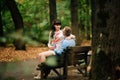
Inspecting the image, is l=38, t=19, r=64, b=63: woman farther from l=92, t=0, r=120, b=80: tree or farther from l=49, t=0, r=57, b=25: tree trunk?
l=49, t=0, r=57, b=25: tree trunk

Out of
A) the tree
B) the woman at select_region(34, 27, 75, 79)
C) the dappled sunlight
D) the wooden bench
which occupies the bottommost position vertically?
the dappled sunlight

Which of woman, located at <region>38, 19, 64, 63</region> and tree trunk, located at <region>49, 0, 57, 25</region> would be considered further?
tree trunk, located at <region>49, 0, 57, 25</region>

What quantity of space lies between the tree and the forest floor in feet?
13.6

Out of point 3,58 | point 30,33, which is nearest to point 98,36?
point 30,33

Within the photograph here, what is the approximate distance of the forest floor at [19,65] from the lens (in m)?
12.1

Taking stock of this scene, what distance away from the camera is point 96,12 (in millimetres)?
6699

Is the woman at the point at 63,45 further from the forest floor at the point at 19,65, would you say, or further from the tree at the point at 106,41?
the tree at the point at 106,41

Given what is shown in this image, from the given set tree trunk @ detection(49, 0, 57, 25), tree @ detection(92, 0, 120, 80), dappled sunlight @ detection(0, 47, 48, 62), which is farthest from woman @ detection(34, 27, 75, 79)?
tree trunk @ detection(49, 0, 57, 25)

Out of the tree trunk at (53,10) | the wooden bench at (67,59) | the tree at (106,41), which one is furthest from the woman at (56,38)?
the tree trunk at (53,10)

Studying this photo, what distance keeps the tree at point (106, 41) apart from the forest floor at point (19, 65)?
13.6 ft

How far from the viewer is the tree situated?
656 centimetres

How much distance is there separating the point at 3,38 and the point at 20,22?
64.4 feet

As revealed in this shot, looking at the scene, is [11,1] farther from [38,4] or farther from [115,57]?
[115,57]

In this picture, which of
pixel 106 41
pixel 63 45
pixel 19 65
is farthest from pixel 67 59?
pixel 19 65
